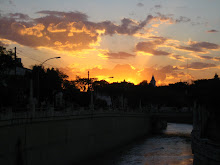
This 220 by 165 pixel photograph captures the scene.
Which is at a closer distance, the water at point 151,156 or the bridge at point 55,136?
the bridge at point 55,136

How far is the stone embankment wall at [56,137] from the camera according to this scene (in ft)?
105

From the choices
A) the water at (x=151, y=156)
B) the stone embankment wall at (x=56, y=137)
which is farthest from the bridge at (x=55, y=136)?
the water at (x=151, y=156)

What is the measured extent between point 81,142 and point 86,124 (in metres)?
4.29

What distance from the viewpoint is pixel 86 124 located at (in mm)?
54312

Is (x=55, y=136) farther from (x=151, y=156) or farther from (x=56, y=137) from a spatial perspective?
(x=151, y=156)

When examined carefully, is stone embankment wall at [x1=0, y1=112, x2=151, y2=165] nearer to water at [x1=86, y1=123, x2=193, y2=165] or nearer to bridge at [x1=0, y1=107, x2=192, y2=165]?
bridge at [x1=0, y1=107, x2=192, y2=165]

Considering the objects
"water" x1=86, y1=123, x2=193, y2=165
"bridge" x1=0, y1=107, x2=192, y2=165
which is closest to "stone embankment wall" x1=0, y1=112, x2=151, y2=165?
"bridge" x1=0, y1=107, x2=192, y2=165

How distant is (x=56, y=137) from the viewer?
41906 mm

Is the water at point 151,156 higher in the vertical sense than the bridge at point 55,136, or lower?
lower

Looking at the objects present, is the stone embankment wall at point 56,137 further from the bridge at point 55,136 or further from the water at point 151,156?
the water at point 151,156

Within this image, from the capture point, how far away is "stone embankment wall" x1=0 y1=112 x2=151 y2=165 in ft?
105

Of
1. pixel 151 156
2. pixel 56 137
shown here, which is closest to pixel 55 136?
pixel 56 137

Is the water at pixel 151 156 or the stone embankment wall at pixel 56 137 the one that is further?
the water at pixel 151 156

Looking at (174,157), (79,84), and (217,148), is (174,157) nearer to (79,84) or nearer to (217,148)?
(217,148)
